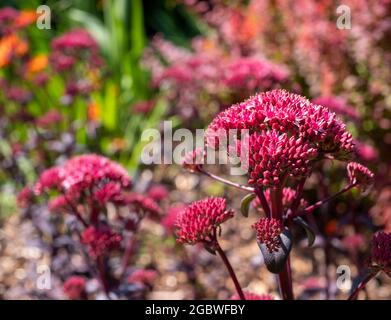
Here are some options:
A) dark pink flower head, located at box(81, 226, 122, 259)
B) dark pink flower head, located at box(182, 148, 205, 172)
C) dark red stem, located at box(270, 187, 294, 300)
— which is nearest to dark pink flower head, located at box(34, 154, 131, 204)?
dark pink flower head, located at box(81, 226, 122, 259)

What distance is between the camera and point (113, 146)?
14.2 feet

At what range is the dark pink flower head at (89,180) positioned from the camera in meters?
1.88

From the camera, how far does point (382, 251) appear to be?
1.39m

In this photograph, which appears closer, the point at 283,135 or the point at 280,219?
the point at 283,135

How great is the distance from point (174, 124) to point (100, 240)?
3.08 m

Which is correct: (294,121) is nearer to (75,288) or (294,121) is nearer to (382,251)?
(382,251)

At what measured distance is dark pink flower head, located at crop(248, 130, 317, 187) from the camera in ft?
4.20

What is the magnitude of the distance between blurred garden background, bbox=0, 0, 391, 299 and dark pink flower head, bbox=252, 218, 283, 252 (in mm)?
915

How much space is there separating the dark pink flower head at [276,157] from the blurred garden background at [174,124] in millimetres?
965

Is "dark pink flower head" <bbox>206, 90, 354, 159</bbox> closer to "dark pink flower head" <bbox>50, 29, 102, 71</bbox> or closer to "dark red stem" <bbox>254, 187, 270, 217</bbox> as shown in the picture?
"dark red stem" <bbox>254, 187, 270, 217</bbox>

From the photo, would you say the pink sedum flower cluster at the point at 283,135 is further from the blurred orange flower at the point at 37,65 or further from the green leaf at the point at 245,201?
the blurred orange flower at the point at 37,65

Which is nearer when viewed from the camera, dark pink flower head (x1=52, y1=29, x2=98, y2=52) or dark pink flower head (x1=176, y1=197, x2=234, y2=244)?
dark pink flower head (x1=176, y1=197, x2=234, y2=244)

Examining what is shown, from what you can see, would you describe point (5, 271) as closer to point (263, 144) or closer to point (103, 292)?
point (103, 292)

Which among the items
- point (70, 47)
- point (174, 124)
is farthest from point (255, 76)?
point (174, 124)
